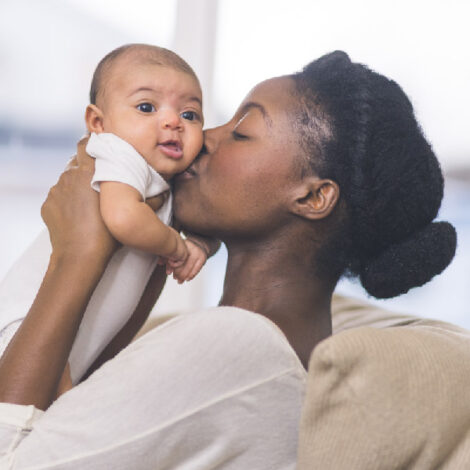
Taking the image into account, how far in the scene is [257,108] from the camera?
1337mm

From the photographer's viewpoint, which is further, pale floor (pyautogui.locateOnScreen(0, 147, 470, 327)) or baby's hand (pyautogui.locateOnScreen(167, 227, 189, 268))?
pale floor (pyautogui.locateOnScreen(0, 147, 470, 327))

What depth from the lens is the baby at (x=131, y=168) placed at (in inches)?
49.6

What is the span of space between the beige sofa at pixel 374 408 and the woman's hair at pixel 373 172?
0.37m

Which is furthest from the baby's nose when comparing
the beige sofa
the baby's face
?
the beige sofa

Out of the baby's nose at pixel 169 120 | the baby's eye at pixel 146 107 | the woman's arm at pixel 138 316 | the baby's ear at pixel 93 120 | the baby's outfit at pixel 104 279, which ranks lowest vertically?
the woman's arm at pixel 138 316

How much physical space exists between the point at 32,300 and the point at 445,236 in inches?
33.8

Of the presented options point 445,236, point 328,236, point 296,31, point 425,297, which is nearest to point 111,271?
point 328,236

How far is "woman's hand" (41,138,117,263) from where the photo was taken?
1224 millimetres

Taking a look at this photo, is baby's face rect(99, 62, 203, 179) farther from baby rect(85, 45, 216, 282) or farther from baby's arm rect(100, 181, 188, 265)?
baby's arm rect(100, 181, 188, 265)

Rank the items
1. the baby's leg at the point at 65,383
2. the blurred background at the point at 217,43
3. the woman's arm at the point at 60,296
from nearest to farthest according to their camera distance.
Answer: the woman's arm at the point at 60,296, the baby's leg at the point at 65,383, the blurred background at the point at 217,43

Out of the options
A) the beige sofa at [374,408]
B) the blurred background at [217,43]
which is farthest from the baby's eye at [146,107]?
the blurred background at [217,43]

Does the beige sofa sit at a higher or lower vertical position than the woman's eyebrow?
lower

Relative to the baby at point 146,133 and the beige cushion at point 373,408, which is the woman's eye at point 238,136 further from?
the beige cushion at point 373,408

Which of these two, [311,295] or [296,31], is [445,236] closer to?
[311,295]
